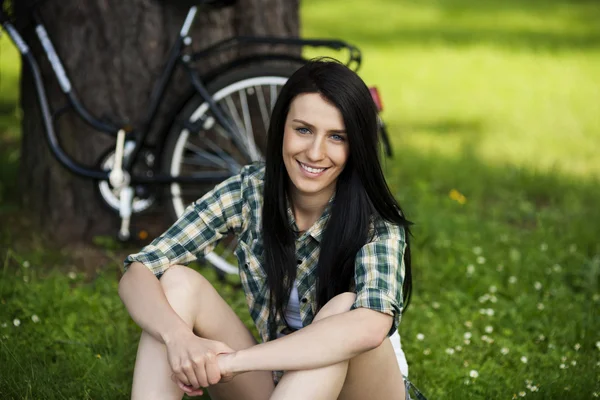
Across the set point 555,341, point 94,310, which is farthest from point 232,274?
point 555,341

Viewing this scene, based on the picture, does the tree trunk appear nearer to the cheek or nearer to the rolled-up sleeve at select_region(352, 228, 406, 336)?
the cheek

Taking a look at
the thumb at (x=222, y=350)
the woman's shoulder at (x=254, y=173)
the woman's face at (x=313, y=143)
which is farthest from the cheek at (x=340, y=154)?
the thumb at (x=222, y=350)

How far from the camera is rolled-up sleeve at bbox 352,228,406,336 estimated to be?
2.29 metres

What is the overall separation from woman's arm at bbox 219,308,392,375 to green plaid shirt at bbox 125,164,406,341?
13cm

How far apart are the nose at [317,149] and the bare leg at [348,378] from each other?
0.37 meters

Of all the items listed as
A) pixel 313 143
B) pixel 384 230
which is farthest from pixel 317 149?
pixel 384 230

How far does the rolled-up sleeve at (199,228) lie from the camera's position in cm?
253

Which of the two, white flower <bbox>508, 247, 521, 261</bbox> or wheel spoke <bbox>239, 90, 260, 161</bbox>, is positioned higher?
wheel spoke <bbox>239, 90, 260, 161</bbox>

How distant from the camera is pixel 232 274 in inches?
152

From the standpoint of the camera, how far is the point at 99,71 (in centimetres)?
386

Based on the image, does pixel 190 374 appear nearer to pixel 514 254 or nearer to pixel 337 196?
pixel 337 196

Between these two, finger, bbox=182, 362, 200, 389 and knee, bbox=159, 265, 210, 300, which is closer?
finger, bbox=182, 362, 200, 389

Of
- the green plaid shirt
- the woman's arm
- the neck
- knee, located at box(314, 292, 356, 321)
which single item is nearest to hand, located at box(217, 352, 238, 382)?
the woman's arm

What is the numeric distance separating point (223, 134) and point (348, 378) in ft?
5.89
